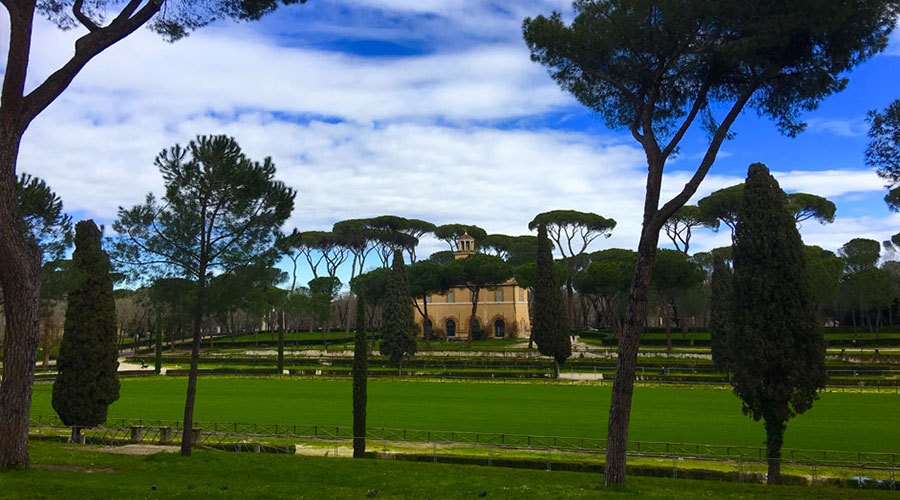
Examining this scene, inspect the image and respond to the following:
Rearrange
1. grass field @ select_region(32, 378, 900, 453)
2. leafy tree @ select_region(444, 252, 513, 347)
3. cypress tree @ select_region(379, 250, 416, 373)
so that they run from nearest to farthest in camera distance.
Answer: grass field @ select_region(32, 378, 900, 453) < cypress tree @ select_region(379, 250, 416, 373) < leafy tree @ select_region(444, 252, 513, 347)

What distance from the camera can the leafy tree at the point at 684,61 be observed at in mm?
9828

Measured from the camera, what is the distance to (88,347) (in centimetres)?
2136

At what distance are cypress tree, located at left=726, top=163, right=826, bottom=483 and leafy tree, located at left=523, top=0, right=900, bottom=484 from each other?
269 inches

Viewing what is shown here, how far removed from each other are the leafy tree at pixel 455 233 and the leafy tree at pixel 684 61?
A: 6372 centimetres

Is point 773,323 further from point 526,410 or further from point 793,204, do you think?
point 793,204

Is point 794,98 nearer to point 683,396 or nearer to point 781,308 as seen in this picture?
point 781,308

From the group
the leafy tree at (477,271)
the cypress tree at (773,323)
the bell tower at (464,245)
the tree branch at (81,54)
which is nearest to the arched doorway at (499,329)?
the bell tower at (464,245)

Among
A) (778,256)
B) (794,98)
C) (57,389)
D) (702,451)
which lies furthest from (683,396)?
(57,389)

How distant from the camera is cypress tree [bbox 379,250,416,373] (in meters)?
44.3

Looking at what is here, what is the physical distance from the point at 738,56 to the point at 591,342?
52.1 m


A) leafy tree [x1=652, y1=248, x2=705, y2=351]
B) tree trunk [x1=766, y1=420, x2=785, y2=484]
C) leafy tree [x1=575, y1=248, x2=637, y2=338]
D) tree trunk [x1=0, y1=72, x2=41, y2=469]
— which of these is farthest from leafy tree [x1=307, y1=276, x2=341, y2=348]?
tree trunk [x1=0, y1=72, x2=41, y2=469]

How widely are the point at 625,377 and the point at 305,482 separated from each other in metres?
5.49

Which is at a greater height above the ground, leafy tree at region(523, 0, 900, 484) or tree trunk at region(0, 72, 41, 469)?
leafy tree at region(523, 0, 900, 484)

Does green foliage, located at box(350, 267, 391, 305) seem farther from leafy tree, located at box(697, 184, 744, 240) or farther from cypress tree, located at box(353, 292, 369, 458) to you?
cypress tree, located at box(353, 292, 369, 458)
